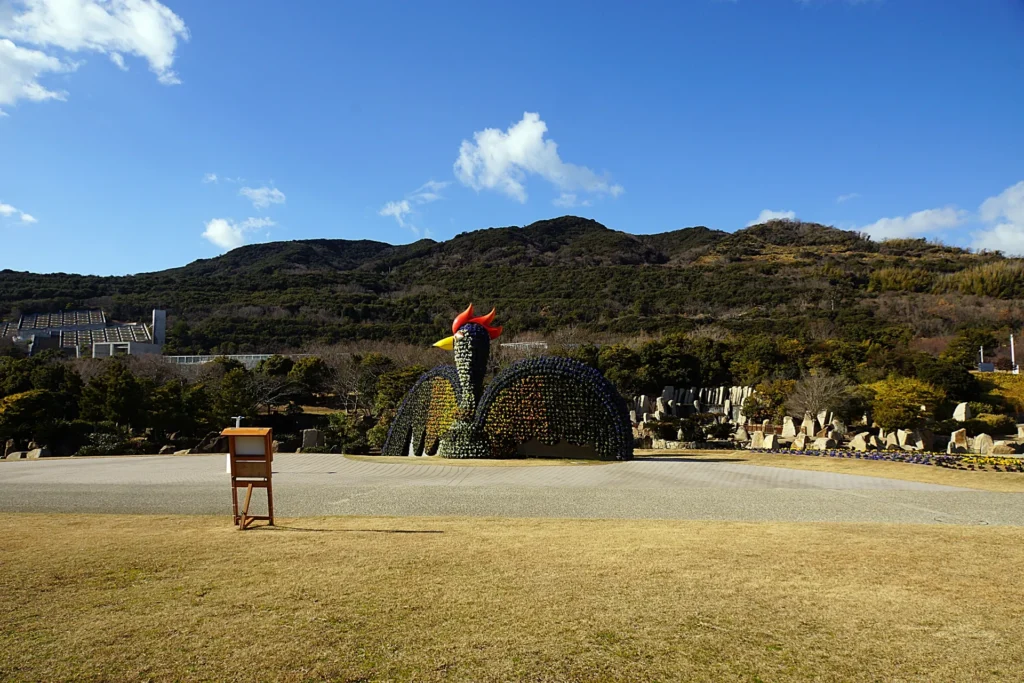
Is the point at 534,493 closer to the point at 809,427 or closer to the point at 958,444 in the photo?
the point at 958,444

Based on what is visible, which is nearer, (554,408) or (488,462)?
(488,462)

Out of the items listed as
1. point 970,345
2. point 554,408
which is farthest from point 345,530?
point 970,345

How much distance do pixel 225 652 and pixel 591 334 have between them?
4877 cm

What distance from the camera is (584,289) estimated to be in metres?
75.8

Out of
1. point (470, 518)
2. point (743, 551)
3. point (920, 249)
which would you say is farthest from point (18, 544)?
point (920, 249)

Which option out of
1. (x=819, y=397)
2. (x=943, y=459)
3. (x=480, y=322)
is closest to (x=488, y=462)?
(x=480, y=322)

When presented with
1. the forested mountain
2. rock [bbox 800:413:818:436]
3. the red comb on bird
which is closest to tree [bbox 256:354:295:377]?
the forested mountain

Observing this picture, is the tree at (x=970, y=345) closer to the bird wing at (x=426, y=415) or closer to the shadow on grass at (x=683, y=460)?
the shadow on grass at (x=683, y=460)

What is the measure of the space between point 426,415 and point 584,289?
5852cm

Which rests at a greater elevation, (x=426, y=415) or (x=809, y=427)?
(x=426, y=415)

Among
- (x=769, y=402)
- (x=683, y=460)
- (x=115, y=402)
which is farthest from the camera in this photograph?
(x=769, y=402)

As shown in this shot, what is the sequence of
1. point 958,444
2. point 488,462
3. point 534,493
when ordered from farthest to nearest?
1. point 958,444
2. point 488,462
3. point 534,493

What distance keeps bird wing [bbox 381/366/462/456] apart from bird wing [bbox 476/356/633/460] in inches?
54.5

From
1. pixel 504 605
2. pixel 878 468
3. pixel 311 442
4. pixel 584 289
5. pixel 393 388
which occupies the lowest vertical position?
pixel 311 442
